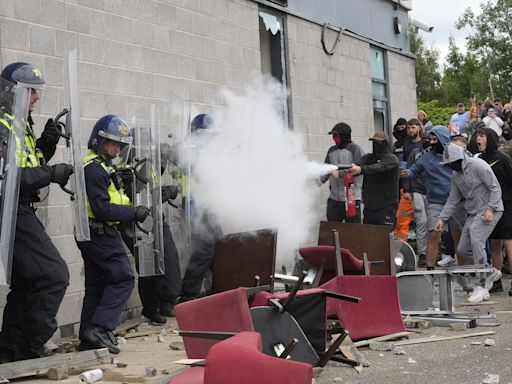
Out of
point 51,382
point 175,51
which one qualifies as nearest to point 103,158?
point 51,382

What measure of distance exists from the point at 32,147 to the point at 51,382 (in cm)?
162

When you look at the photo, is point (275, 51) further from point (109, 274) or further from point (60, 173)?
point (60, 173)

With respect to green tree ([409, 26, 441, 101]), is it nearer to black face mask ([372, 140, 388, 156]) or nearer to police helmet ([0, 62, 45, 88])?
black face mask ([372, 140, 388, 156])

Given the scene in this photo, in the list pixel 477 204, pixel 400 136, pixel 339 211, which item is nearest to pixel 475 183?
pixel 477 204

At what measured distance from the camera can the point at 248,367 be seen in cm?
430

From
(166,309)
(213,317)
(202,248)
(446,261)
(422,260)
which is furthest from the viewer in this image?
(422,260)

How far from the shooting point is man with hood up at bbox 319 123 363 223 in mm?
11383

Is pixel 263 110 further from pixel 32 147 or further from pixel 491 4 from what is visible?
pixel 491 4

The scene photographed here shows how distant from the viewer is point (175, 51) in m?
9.77

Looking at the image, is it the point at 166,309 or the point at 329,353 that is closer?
the point at 329,353

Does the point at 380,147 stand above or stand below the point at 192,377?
above

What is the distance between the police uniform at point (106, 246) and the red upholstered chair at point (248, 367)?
2.69m

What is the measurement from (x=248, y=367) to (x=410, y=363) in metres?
2.42

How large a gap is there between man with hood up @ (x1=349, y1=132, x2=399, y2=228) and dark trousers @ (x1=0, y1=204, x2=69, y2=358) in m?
5.50
